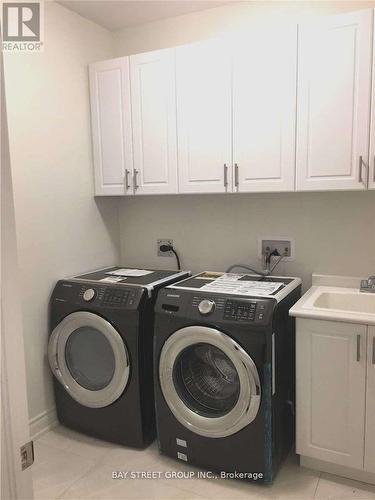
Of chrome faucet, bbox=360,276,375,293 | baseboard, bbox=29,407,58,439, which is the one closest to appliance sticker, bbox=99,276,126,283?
baseboard, bbox=29,407,58,439

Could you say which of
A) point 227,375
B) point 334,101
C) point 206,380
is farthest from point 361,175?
point 206,380

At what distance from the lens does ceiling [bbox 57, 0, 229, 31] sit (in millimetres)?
2465

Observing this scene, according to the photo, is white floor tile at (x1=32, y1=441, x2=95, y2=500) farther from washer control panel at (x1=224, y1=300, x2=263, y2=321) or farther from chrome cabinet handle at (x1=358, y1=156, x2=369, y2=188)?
chrome cabinet handle at (x1=358, y1=156, x2=369, y2=188)

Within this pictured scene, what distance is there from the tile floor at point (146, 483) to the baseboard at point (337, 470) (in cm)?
3

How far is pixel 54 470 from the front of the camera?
7.08 ft

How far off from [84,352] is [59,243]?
0.70 m

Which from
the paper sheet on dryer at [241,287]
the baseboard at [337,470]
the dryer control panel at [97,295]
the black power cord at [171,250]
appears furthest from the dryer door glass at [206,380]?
the black power cord at [171,250]

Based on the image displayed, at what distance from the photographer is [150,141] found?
255 cm

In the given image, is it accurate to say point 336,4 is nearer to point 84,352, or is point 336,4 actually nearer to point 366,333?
point 366,333

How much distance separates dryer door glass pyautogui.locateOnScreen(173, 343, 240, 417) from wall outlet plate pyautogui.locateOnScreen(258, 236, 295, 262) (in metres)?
0.81

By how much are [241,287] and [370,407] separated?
2.73 ft

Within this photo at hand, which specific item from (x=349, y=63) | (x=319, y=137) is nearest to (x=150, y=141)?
(x=319, y=137)

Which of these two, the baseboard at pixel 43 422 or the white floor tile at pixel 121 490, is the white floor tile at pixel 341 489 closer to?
the white floor tile at pixel 121 490

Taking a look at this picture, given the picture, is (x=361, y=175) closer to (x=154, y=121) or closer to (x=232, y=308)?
(x=232, y=308)
